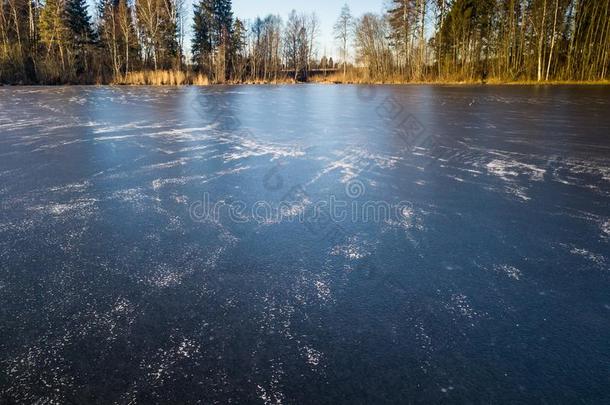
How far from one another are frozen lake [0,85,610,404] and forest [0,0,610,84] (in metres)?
29.2

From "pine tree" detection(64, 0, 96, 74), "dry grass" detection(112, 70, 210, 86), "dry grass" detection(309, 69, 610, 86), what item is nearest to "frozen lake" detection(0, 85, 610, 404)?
"dry grass" detection(309, 69, 610, 86)

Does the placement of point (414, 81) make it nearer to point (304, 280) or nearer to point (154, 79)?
point (154, 79)

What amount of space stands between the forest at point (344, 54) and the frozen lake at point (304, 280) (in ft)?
95.9

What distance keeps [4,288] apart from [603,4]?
1401 inches

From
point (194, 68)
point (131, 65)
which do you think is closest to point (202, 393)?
point (131, 65)

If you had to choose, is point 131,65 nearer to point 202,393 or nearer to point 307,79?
point 307,79

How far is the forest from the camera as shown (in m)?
28.8

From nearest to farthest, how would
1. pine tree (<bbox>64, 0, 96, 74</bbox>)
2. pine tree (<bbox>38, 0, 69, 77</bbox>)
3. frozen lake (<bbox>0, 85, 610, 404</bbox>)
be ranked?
frozen lake (<bbox>0, 85, 610, 404</bbox>) → pine tree (<bbox>38, 0, 69, 77</bbox>) → pine tree (<bbox>64, 0, 96, 74</bbox>)

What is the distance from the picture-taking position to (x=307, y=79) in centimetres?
4906

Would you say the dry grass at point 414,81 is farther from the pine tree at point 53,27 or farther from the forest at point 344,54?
the pine tree at point 53,27

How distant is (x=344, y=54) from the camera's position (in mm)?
51469

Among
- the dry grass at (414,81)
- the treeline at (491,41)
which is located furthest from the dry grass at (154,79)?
the treeline at (491,41)

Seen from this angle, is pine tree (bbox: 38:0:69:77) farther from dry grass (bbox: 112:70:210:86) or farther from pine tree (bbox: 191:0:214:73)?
pine tree (bbox: 191:0:214:73)

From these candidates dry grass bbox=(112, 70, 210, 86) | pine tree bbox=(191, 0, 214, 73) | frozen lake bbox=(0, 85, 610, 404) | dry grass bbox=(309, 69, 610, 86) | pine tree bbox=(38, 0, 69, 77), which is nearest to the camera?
frozen lake bbox=(0, 85, 610, 404)
